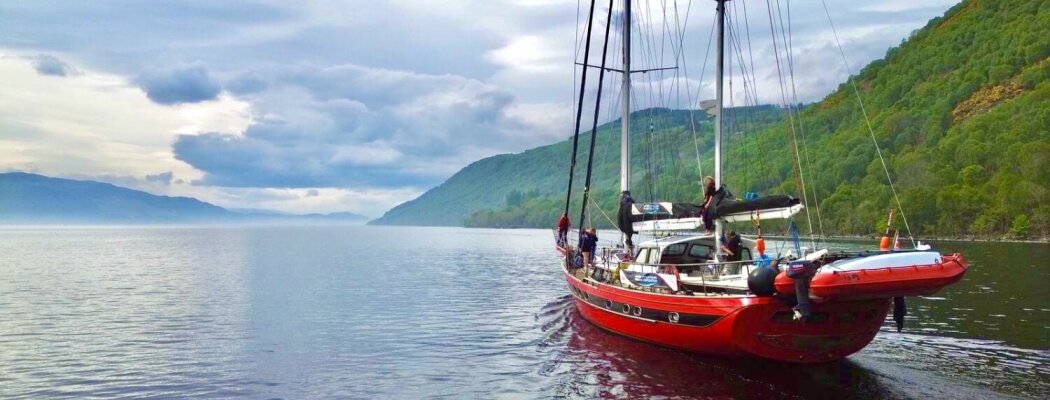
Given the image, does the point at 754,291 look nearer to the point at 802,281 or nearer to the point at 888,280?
the point at 802,281

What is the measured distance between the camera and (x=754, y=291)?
21.5 m

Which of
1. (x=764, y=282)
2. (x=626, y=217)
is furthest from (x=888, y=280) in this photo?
(x=626, y=217)

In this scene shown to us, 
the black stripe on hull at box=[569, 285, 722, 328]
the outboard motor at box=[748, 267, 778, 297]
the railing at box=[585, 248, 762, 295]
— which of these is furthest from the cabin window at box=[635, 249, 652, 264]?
the outboard motor at box=[748, 267, 778, 297]

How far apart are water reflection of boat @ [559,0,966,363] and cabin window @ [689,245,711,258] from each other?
0.13ft

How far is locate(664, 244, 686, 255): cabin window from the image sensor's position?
96.1 ft

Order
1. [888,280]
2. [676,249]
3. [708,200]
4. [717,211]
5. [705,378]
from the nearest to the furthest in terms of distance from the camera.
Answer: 1. [888,280]
2. [705,378]
3. [717,211]
4. [708,200]
5. [676,249]

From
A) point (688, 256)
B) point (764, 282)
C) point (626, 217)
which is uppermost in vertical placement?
point (626, 217)

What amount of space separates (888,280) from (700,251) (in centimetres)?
1012

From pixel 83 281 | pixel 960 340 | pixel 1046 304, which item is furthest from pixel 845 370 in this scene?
pixel 83 281

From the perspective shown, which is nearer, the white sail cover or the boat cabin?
the white sail cover

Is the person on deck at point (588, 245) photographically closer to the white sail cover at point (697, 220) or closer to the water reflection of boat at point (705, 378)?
the white sail cover at point (697, 220)

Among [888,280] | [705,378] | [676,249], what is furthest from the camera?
[676,249]

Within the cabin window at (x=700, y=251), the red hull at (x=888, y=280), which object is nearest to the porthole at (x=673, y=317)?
the cabin window at (x=700, y=251)

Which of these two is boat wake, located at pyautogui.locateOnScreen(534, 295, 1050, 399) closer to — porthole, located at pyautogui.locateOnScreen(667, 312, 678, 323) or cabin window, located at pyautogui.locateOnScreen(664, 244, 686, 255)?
porthole, located at pyautogui.locateOnScreen(667, 312, 678, 323)
